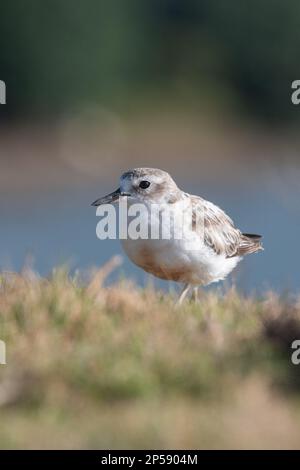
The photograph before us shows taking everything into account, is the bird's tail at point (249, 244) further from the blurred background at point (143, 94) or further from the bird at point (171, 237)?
the blurred background at point (143, 94)

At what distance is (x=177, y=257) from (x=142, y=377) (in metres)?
2.71

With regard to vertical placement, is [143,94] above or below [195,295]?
above

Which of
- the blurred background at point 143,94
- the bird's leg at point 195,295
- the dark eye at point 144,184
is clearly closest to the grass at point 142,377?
the bird's leg at point 195,295

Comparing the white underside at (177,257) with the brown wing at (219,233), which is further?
the brown wing at (219,233)

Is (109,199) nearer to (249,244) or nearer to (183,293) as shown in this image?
(183,293)

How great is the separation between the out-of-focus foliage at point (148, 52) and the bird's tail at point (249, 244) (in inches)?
792

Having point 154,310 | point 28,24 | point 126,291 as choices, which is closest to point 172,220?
point 126,291

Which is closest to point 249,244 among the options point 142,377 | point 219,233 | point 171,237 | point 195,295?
point 219,233

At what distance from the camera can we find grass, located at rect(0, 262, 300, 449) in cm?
594

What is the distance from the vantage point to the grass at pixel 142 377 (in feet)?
19.5

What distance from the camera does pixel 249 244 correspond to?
10727 mm

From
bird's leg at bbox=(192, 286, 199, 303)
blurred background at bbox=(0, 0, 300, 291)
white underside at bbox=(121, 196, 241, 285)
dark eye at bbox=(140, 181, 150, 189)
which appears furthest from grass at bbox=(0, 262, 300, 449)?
blurred background at bbox=(0, 0, 300, 291)

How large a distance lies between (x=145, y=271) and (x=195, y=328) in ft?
7.11

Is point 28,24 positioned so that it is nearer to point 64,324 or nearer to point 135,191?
point 135,191
